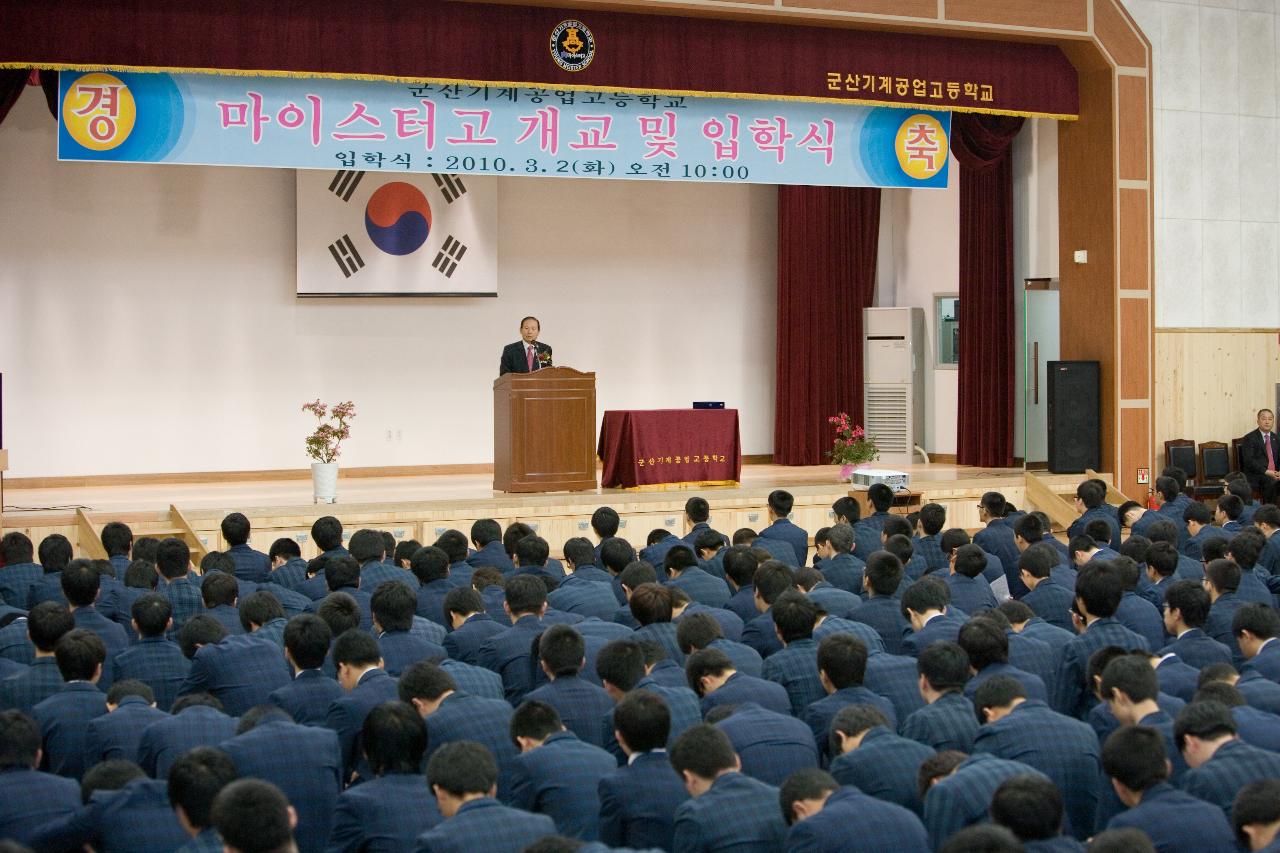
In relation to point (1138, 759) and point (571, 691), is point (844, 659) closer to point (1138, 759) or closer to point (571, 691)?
point (571, 691)

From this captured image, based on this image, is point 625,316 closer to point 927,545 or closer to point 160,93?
point 160,93

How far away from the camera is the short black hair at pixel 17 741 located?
352cm

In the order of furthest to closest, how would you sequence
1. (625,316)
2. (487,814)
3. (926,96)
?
(625,316), (926,96), (487,814)

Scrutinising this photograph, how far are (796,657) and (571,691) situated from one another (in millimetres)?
844

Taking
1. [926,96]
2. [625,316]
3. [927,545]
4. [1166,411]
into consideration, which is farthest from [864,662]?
[625,316]

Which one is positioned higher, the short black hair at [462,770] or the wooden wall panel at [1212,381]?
the wooden wall panel at [1212,381]

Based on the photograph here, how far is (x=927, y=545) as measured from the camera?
24.6 ft

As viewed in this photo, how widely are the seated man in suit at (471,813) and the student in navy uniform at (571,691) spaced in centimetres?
103

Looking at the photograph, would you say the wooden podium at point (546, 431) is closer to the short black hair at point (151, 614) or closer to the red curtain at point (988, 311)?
the red curtain at point (988, 311)

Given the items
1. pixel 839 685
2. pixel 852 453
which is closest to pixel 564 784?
pixel 839 685

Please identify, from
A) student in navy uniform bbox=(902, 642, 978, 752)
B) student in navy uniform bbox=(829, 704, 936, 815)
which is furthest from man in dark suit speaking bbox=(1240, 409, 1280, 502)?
student in navy uniform bbox=(829, 704, 936, 815)

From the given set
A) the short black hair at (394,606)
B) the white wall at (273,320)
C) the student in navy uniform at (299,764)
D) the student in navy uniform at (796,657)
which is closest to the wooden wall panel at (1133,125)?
the white wall at (273,320)

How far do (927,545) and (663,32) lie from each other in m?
4.60

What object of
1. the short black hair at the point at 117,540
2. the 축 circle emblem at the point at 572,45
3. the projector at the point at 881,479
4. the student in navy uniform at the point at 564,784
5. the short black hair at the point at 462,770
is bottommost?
the student in navy uniform at the point at 564,784
